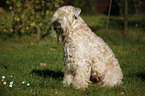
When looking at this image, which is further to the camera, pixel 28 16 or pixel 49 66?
pixel 28 16

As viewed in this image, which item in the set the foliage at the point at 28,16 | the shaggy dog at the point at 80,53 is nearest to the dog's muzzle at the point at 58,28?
the shaggy dog at the point at 80,53

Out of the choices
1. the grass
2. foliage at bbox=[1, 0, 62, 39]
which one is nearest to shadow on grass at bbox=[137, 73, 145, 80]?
the grass

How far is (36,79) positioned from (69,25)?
5.21ft

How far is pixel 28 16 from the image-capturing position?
8.12 m

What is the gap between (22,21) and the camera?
321 inches

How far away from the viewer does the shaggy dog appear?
325 cm

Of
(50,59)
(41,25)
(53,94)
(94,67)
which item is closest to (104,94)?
(94,67)

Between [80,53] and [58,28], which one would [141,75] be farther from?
[58,28]

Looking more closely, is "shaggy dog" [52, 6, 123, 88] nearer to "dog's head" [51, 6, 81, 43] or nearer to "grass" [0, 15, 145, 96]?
"dog's head" [51, 6, 81, 43]

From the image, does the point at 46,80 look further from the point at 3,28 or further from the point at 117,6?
the point at 117,6

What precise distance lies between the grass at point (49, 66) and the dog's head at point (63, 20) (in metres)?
1.13

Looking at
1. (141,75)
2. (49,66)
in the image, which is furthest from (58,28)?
(141,75)

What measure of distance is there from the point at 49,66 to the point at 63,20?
7.41 feet

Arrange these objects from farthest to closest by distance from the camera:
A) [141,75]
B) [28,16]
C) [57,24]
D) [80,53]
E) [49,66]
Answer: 1. [28,16]
2. [49,66]
3. [141,75]
4. [80,53]
5. [57,24]
